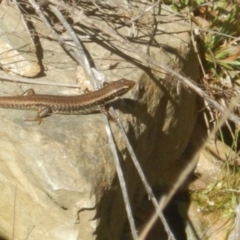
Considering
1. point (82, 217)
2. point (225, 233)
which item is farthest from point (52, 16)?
point (225, 233)

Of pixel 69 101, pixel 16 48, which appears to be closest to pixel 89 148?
pixel 69 101

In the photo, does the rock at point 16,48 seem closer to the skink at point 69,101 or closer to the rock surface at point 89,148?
the rock surface at point 89,148

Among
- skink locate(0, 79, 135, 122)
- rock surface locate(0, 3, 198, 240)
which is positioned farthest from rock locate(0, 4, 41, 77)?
skink locate(0, 79, 135, 122)

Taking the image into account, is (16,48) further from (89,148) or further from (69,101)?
(89,148)

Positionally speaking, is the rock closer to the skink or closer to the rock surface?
the rock surface

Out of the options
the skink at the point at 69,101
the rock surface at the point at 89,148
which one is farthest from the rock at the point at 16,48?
the skink at the point at 69,101

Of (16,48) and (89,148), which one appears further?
(16,48)

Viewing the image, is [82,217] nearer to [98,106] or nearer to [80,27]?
[98,106]
